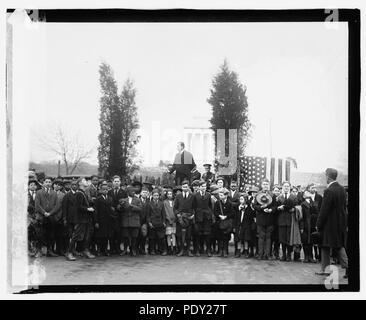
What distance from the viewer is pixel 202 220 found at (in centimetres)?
1135

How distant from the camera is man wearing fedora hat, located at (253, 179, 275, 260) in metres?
11.2

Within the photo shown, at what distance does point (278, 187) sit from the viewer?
11.2 meters

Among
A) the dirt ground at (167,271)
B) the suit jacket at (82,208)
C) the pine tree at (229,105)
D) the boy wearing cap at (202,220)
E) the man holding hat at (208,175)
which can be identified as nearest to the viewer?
the dirt ground at (167,271)

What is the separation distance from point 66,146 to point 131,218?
1602mm

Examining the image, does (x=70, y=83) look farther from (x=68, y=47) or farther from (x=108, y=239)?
(x=108, y=239)

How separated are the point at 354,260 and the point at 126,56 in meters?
4.93

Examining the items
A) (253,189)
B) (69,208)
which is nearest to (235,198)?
(253,189)

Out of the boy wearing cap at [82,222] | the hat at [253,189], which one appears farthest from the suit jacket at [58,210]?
the hat at [253,189]

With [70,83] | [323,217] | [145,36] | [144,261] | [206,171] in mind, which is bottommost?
[144,261]

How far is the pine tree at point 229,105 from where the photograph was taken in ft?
36.0

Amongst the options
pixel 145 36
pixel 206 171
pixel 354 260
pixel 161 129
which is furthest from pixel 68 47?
pixel 354 260

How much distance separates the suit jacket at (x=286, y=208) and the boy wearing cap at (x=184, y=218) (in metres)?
1.46

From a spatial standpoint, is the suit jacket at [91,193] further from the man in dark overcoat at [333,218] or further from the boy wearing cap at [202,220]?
the man in dark overcoat at [333,218]

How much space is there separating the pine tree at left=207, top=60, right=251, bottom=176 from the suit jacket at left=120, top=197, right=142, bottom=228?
1.59 m
